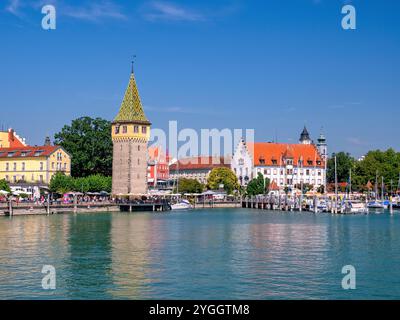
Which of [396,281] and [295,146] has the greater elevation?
[295,146]

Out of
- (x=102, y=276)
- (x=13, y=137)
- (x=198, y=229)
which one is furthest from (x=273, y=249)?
(x=13, y=137)

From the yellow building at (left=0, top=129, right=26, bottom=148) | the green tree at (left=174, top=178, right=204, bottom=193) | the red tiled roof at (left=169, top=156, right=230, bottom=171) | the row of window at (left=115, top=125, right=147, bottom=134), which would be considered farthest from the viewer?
the red tiled roof at (left=169, top=156, right=230, bottom=171)

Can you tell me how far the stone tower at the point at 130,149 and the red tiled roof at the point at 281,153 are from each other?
35.2 metres

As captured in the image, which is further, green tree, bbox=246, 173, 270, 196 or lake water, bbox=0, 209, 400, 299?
green tree, bbox=246, 173, 270, 196

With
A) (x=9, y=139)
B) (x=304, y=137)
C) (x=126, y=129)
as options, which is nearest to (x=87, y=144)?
(x=126, y=129)

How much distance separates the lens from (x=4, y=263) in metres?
30.6

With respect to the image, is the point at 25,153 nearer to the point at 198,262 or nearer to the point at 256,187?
the point at 256,187

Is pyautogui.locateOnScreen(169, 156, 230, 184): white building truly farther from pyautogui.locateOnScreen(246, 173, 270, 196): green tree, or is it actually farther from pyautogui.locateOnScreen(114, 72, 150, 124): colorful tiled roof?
pyautogui.locateOnScreen(114, 72, 150, 124): colorful tiled roof

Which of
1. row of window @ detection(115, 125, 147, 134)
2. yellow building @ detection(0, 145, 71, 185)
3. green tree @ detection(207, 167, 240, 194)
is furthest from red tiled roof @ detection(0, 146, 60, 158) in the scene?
green tree @ detection(207, 167, 240, 194)

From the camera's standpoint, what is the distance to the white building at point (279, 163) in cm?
12300

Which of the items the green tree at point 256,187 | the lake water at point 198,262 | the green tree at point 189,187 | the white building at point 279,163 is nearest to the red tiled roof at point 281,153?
the white building at point 279,163

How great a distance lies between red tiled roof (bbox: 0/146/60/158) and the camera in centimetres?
8988
